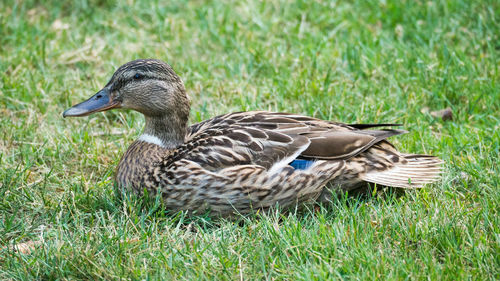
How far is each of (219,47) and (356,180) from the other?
292 cm

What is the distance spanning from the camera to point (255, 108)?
5.87 meters

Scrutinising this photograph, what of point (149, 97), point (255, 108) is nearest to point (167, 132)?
point (149, 97)

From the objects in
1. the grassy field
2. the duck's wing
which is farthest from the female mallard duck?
the grassy field

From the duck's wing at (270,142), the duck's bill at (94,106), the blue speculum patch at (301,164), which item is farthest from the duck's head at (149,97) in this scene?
the blue speculum patch at (301,164)

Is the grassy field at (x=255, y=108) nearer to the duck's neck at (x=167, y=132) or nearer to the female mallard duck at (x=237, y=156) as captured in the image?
the female mallard duck at (x=237, y=156)

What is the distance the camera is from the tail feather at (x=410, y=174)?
459 cm

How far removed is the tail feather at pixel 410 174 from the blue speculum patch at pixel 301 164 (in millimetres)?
397

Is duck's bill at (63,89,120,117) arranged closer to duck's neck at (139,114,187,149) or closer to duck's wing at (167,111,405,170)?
duck's neck at (139,114,187,149)

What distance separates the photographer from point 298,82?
19.9ft

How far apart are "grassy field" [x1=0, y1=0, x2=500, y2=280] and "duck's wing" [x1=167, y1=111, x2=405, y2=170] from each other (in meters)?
0.36

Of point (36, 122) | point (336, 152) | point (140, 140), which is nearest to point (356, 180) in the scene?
point (336, 152)

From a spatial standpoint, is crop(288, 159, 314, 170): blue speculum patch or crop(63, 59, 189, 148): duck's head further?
crop(63, 59, 189, 148): duck's head

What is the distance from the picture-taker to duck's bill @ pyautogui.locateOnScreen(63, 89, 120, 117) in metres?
4.62

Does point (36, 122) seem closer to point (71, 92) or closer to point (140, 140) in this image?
point (71, 92)
